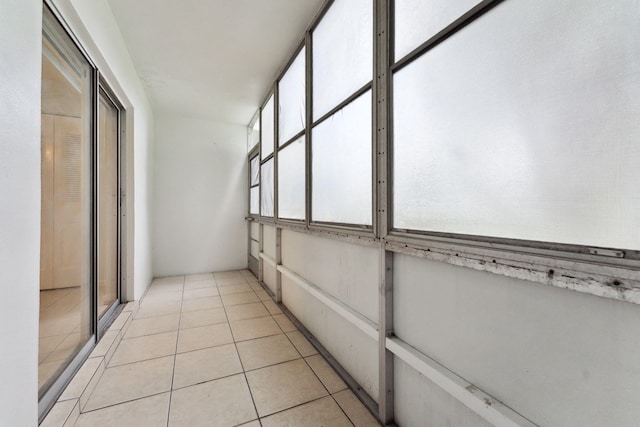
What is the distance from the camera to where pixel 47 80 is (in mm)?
1481

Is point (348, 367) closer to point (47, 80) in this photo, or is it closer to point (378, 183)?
point (378, 183)

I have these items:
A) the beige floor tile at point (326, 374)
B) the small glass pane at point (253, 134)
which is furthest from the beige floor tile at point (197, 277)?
the beige floor tile at point (326, 374)

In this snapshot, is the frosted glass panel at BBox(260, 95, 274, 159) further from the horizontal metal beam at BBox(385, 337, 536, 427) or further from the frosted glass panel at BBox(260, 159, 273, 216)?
the horizontal metal beam at BBox(385, 337, 536, 427)

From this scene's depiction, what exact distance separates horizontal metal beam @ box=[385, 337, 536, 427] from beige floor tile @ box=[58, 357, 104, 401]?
5.98ft

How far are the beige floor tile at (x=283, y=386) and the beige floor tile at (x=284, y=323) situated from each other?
581mm

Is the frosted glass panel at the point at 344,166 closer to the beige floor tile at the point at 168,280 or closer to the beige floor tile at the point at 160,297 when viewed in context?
the beige floor tile at the point at 160,297

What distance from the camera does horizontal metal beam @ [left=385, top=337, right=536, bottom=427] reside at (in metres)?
0.90

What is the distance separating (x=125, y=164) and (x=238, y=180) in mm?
2246

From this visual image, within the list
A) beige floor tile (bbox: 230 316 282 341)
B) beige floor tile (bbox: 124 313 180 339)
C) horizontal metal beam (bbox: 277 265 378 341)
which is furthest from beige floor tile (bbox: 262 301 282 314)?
beige floor tile (bbox: 124 313 180 339)

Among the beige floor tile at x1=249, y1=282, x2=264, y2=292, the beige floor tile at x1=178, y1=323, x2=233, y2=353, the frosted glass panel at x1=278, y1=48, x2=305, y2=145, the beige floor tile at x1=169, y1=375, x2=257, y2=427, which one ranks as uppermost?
the frosted glass panel at x1=278, y1=48, x2=305, y2=145

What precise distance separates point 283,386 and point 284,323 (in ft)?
3.23

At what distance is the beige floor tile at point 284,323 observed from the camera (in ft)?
8.65

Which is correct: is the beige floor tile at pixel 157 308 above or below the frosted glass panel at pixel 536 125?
below

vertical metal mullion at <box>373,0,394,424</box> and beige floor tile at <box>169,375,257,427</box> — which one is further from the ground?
vertical metal mullion at <box>373,0,394,424</box>
